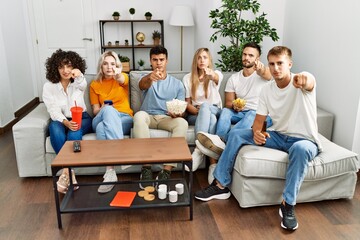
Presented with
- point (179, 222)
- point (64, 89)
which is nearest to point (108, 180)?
point (179, 222)

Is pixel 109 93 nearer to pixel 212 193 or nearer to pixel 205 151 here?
pixel 205 151

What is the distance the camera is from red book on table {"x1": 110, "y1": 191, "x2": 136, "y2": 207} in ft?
7.25

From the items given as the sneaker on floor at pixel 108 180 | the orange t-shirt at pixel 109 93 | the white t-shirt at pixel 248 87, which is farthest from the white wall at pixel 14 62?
the white t-shirt at pixel 248 87

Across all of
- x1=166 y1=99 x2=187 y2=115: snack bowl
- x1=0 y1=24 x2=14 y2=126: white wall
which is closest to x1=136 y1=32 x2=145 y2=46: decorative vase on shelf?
x1=0 y1=24 x2=14 y2=126: white wall

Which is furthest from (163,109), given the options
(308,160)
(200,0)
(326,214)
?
(200,0)

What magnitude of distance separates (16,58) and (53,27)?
90 centimetres

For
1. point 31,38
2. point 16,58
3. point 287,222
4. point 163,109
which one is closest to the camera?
point 287,222

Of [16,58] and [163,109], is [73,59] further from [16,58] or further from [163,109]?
[16,58]

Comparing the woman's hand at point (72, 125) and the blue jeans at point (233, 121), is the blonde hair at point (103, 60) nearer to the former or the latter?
the woman's hand at point (72, 125)

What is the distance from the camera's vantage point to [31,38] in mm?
5129

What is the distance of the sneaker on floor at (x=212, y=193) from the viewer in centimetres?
250

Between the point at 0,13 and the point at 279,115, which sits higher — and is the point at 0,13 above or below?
above

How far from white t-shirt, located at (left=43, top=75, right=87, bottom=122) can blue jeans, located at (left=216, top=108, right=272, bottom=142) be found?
1183 millimetres

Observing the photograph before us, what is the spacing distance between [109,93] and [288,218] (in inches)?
70.0
